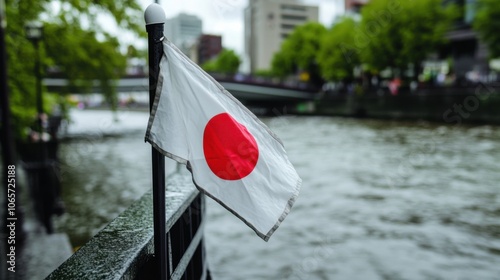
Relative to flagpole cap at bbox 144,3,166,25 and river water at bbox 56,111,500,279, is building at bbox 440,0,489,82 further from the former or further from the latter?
flagpole cap at bbox 144,3,166,25

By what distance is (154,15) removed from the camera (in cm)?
219

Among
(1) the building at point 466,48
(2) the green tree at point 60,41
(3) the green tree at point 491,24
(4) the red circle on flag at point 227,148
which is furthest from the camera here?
(1) the building at point 466,48

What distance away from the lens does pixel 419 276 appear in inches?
274

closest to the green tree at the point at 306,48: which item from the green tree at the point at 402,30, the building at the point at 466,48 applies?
the building at the point at 466,48

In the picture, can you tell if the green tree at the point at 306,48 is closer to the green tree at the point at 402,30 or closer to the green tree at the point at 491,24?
the green tree at the point at 402,30

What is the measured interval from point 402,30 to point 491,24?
9089 mm

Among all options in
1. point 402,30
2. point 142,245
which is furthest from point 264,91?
point 142,245

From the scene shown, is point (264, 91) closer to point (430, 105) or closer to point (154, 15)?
point (430, 105)

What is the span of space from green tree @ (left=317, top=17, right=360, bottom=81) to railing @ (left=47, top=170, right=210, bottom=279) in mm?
43955

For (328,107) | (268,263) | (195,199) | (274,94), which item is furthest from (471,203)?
(274,94)

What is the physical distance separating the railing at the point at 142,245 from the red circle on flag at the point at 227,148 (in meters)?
0.64

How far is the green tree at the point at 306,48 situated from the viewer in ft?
203

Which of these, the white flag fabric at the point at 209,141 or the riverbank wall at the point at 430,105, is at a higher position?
the white flag fabric at the point at 209,141

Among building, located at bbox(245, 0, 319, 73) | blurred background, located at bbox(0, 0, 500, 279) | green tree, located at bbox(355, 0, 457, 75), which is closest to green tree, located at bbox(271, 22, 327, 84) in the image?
green tree, located at bbox(355, 0, 457, 75)
